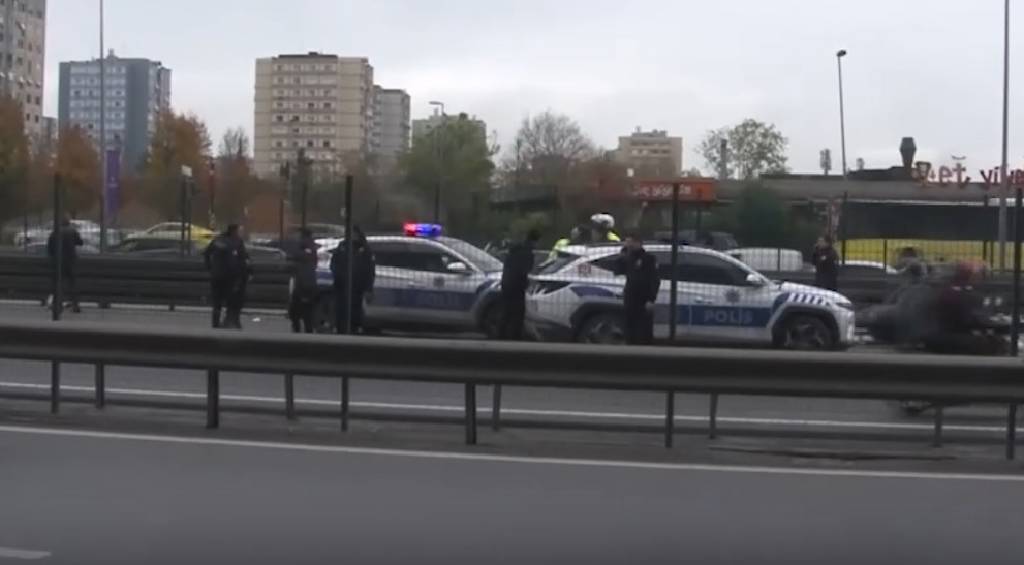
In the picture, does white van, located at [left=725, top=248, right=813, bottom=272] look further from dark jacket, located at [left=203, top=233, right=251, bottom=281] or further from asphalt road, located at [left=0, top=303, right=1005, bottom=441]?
asphalt road, located at [left=0, top=303, right=1005, bottom=441]

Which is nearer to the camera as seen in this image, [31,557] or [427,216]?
[31,557]

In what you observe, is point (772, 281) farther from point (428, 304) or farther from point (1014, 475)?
point (1014, 475)

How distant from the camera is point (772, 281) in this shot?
69.6ft

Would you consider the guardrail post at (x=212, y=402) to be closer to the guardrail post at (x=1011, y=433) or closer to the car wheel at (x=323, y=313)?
the guardrail post at (x=1011, y=433)

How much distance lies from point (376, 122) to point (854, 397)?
187m

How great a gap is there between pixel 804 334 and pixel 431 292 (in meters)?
5.18

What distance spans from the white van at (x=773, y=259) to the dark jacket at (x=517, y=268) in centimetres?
424

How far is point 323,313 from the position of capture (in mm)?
23828

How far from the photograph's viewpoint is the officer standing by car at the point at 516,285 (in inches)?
806

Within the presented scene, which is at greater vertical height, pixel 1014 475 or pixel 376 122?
pixel 376 122

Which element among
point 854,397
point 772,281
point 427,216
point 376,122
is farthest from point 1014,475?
point 376,122

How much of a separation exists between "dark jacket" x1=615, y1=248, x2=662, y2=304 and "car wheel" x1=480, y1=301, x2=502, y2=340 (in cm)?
277

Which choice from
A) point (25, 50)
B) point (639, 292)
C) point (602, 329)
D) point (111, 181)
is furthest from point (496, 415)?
point (25, 50)

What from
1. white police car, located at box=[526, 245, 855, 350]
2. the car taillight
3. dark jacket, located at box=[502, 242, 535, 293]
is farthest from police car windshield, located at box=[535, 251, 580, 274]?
dark jacket, located at box=[502, 242, 535, 293]
